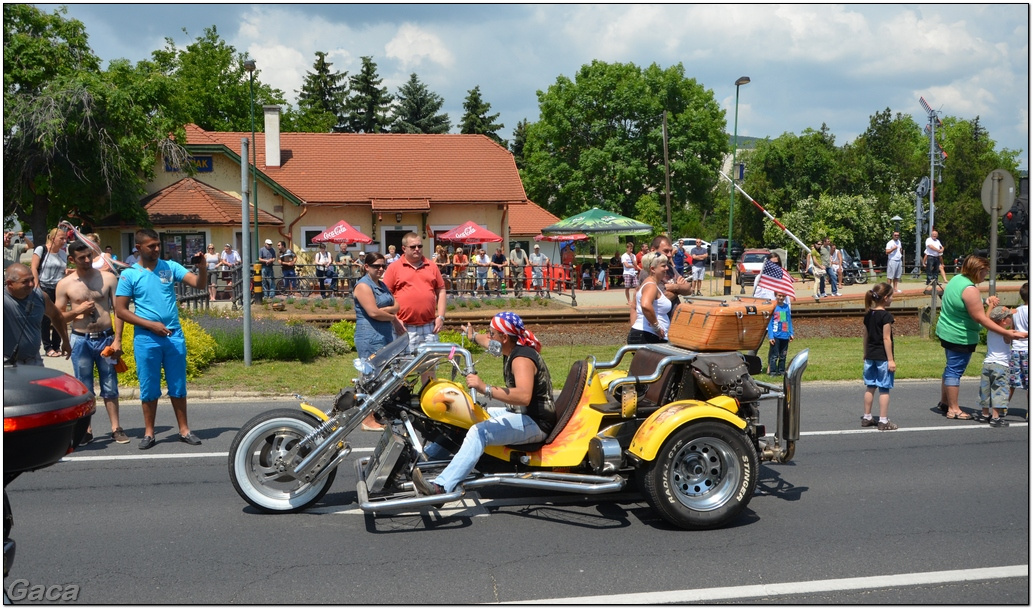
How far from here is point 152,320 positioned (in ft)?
27.2

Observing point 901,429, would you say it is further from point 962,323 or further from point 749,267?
point 749,267

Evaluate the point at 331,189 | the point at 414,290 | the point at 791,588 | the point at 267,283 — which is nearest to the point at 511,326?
the point at 791,588

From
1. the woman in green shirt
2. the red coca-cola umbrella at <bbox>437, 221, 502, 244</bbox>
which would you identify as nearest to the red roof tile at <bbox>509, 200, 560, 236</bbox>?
the red coca-cola umbrella at <bbox>437, 221, 502, 244</bbox>

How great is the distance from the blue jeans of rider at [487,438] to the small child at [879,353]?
15.7ft

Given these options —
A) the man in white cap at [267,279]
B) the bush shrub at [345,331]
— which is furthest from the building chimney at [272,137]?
the bush shrub at [345,331]

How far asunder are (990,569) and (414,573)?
3425 millimetres

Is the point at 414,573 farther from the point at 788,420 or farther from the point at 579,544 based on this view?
the point at 788,420

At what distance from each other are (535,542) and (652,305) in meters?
3.62

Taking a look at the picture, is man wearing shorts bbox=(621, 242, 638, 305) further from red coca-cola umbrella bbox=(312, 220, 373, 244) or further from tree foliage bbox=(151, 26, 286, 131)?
tree foliage bbox=(151, 26, 286, 131)

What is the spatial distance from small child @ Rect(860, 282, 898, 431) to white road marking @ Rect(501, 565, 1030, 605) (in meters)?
4.19

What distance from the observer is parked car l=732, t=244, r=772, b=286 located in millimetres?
34591

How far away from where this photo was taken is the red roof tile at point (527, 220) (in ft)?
165

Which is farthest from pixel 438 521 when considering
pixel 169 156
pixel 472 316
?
pixel 169 156

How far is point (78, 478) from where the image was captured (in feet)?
24.4
